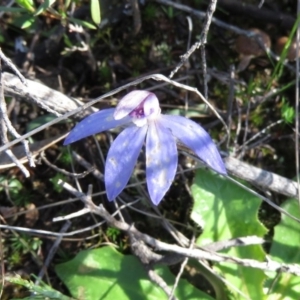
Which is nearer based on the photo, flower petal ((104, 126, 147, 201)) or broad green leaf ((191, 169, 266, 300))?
flower petal ((104, 126, 147, 201))

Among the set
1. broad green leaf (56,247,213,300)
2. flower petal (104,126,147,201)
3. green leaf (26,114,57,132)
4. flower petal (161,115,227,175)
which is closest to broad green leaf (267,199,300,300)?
broad green leaf (56,247,213,300)

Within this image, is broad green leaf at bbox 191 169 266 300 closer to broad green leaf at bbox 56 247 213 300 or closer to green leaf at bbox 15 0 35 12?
broad green leaf at bbox 56 247 213 300

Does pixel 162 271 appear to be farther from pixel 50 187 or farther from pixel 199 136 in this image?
pixel 199 136

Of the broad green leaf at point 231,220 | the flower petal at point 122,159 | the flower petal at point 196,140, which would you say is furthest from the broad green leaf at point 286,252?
the flower petal at point 122,159

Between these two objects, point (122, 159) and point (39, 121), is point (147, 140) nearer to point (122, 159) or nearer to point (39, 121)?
point (122, 159)

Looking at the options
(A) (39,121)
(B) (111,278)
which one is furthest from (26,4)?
(B) (111,278)

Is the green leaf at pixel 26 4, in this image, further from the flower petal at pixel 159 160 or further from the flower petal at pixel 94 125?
the flower petal at pixel 159 160
